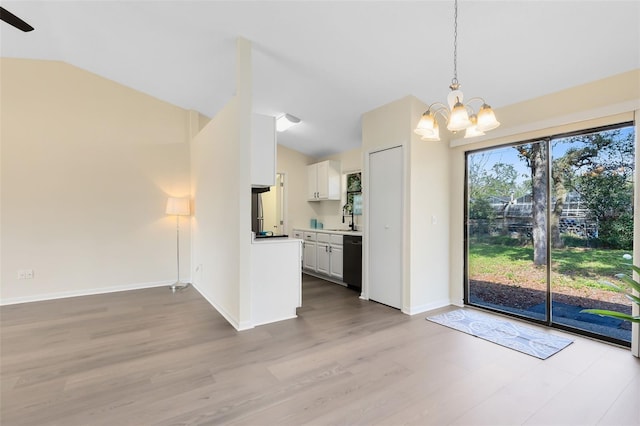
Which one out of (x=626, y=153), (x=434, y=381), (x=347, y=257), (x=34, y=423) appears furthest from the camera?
(x=347, y=257)

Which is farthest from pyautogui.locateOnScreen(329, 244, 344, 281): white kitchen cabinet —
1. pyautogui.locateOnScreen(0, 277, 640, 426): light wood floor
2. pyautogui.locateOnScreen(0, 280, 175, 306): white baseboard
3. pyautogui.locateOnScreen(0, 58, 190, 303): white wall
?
pyautogui.locateOnScreen(0, 280, 175, 306): white baseboard

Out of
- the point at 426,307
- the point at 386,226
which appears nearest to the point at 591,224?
the point at 426,307

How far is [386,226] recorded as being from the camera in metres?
3.92

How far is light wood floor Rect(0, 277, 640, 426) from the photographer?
1.78m

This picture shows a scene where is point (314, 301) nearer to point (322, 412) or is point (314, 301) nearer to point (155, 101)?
point (322, 412)

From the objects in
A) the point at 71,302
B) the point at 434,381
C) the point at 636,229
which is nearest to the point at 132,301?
the point at 71,302

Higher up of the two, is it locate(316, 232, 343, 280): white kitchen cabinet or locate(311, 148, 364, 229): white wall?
locate(311, 148, 364, 229): white wall

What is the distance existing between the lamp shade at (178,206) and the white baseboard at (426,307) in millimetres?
3618

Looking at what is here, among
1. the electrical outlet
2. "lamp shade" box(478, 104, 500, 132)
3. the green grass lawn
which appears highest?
"lamp shade" box(478, 104, 500, 132)

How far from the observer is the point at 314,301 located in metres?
4.09

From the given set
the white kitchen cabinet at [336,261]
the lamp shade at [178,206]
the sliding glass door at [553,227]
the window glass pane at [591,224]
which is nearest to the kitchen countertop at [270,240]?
the white kitchen cabinet at [336,261]

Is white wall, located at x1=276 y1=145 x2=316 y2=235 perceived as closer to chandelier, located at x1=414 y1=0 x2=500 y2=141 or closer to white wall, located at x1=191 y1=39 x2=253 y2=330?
white wall, located at x1=191 y1=39 x2=253 y2=330

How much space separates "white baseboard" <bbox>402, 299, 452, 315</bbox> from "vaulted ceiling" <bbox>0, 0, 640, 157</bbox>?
8.10 ft

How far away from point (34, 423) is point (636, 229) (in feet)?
14.9
